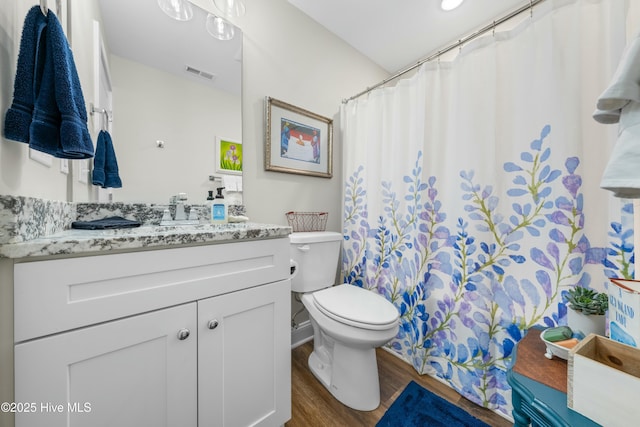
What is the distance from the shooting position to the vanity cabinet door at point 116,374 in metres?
0.50

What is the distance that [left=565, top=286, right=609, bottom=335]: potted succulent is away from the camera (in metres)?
0.64

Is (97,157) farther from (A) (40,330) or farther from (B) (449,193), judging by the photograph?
(B) (449,193)

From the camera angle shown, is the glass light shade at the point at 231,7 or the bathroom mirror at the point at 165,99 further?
the glass light shade at the point at 231,7

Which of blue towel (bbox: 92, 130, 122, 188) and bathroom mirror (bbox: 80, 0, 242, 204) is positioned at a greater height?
bathroom mirror (bbox: 80, 0, 242, 204)

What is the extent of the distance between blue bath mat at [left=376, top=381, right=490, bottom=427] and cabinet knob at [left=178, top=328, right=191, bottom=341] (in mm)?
946

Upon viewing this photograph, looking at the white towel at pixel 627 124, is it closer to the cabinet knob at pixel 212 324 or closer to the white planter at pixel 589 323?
the white planter at pixel 589 323

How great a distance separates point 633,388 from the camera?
0.39 meters

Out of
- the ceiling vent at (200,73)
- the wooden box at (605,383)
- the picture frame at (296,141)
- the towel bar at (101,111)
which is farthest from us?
the picture frame at (296,141)

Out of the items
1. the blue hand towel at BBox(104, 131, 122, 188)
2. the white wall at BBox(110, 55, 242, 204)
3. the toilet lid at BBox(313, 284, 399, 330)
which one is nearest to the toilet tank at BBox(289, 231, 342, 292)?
the toilet lid at BBox(313, 284, 399, 330)

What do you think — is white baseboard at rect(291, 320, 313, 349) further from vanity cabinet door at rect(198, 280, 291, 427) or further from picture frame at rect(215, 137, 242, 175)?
picture frame at rect(215, 137, 242, 175)

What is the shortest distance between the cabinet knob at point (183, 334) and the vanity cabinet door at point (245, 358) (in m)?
0.04

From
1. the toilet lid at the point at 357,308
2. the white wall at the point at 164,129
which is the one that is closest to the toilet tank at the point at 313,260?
the toilet lid at the point at 357,308

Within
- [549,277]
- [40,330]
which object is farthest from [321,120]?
[40,330]

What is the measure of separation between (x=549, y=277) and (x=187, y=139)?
1.77 metres
